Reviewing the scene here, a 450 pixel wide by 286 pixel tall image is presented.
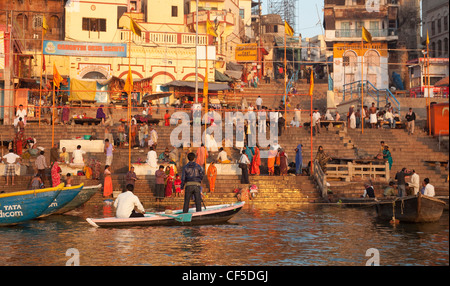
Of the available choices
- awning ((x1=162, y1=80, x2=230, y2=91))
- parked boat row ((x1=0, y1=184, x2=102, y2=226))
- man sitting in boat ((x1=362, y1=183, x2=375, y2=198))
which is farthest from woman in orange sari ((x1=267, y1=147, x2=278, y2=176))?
awning ((x1=162, y1=80, x2=230, y2=91))

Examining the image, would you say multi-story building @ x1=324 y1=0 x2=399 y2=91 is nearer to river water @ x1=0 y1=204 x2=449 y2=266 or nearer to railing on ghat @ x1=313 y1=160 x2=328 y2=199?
railing on ghat @ x1=313 y1=160 x2=328 y2=199

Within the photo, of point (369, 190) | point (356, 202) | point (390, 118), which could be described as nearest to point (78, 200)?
point (356, 202)

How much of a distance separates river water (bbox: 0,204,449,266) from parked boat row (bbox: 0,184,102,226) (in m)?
0.27

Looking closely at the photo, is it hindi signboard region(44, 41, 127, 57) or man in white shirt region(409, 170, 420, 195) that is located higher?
hindi signboard region(44, 41, 127, 57)

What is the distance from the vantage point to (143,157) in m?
27.0

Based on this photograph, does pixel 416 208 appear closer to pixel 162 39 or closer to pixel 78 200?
pixel 78 200

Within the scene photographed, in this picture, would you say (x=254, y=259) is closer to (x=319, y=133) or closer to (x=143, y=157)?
(x=143, y=157)

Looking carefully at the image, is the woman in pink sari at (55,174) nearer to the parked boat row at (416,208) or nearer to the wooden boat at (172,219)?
the wooden boat at (172,219)

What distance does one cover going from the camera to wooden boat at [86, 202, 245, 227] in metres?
15.4

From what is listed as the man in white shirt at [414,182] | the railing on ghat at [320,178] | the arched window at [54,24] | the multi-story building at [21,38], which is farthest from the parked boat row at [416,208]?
the arched window at [54,24]

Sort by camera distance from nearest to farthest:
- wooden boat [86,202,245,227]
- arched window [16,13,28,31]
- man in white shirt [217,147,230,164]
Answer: wooden boat [86,202,245,227], man in white shirt [217,147,230,164], arched window [16,13,28,31]

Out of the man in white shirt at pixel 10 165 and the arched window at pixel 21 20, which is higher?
the arched window at pixel 21 20

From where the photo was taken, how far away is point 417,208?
16.4 m

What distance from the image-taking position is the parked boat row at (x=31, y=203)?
16.1 m
